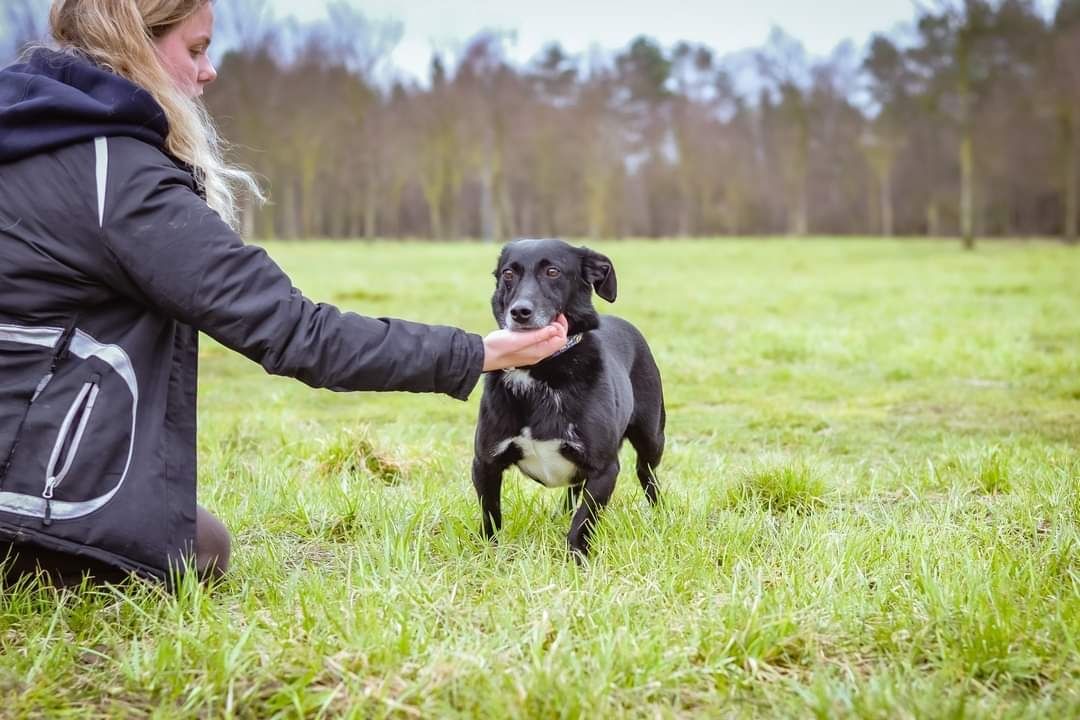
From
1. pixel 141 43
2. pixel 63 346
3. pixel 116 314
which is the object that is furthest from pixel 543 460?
pixel 141 43

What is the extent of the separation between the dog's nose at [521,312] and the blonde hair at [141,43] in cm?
103

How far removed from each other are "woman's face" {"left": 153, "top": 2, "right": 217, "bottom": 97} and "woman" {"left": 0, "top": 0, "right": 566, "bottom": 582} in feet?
0.22

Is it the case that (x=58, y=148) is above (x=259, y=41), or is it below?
below

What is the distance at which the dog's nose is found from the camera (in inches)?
129

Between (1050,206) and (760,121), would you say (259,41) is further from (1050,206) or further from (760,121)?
(1050,206)

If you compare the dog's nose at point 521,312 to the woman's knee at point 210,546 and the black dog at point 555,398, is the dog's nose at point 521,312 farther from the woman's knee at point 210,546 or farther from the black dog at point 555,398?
the woman's knee at point 210,546

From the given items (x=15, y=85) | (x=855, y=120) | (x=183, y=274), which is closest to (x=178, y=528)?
(x=183, y=274)

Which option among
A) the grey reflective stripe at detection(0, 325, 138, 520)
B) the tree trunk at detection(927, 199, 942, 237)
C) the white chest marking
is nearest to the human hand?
the white chest marking

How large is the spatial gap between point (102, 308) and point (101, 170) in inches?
14.8

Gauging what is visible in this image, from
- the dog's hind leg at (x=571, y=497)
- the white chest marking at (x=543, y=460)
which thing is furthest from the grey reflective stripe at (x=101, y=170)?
the dog's hind leg at (x=571, y=497)

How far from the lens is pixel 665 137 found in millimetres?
46844

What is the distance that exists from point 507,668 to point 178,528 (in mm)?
1061

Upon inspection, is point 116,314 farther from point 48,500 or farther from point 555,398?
point 555,398

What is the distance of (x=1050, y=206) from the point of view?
138 feet
